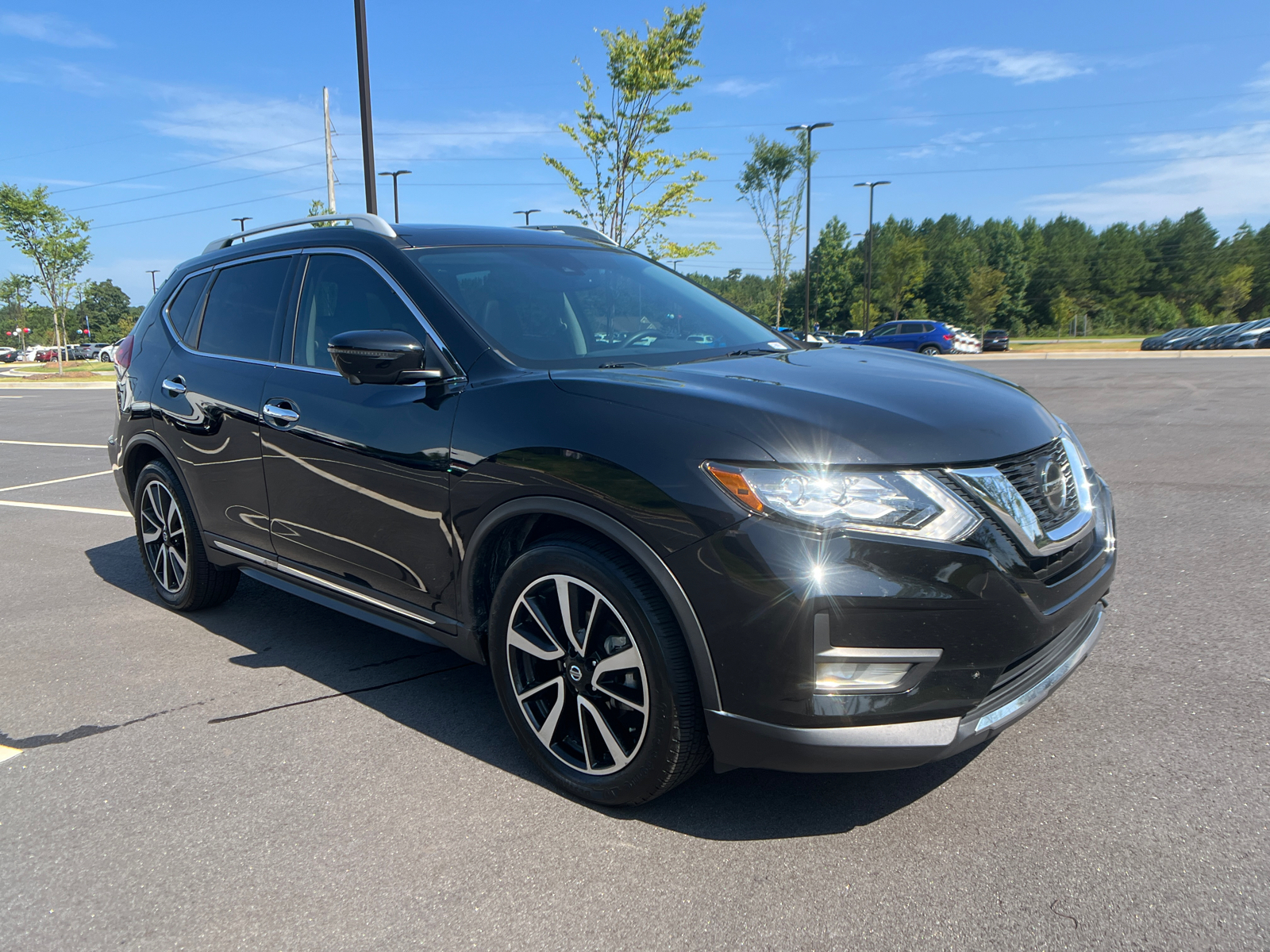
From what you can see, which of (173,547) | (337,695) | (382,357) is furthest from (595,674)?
(173,547)

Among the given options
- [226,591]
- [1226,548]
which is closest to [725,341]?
[226,591]

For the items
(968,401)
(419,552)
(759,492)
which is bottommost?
(419,552)

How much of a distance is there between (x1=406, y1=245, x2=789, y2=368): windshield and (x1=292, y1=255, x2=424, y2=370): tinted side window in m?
0.19

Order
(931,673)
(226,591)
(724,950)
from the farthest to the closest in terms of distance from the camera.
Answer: (226,591) → (931,673) → (724,950)

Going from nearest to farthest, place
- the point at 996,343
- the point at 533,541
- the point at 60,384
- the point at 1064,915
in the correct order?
the point at 1064,915 → the point at 533,541 → the point at 60,384 → the point at 996,343

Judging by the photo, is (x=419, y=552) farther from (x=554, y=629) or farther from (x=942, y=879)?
(x=942, y=879)

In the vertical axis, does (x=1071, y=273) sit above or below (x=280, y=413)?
above

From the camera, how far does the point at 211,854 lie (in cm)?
257

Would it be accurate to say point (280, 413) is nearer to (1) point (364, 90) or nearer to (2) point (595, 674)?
(2) point (595, 674)

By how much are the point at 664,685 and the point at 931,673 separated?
0.69 meters

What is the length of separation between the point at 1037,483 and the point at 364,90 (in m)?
14.4

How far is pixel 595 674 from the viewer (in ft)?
8.75

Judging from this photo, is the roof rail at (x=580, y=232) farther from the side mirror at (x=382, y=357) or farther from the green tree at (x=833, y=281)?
the green tree at (x=833, y=281)

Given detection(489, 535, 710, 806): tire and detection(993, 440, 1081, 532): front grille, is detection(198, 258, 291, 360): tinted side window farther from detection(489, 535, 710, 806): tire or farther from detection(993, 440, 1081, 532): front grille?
detection(993, 440, 1081, 532): front grille
